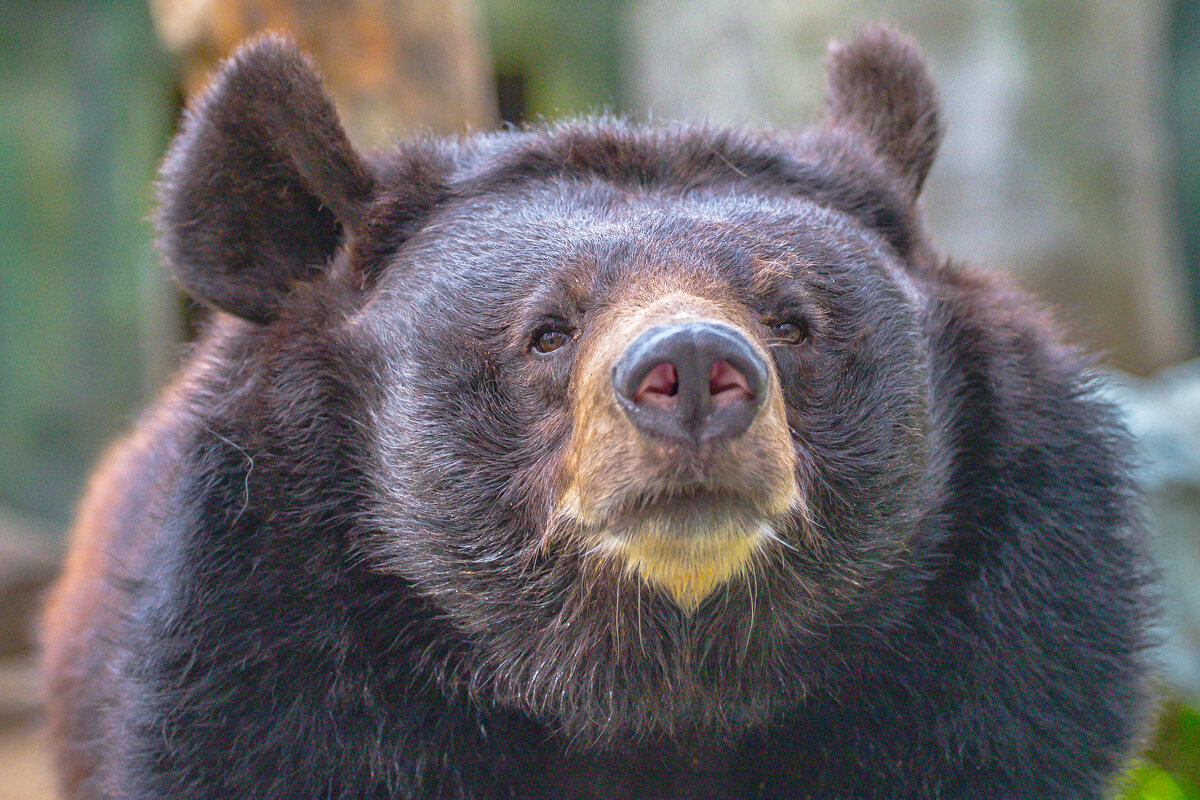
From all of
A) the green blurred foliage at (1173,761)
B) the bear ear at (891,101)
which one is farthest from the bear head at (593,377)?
the green blurred foliage at (1173,761)

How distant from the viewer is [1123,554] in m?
3.27

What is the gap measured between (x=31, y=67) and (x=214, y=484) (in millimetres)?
9886

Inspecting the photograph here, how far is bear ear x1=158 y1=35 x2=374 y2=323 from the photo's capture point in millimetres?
3205

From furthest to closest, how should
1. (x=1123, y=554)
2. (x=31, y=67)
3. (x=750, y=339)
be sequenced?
(x=31, y=67) < (x=1123, y=554) < (x=750, y=339)

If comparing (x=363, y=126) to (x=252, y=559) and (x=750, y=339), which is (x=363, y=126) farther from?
(x=750, y=339)

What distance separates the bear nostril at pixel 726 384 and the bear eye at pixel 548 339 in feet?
1.80

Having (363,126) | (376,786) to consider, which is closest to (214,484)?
(376,786)

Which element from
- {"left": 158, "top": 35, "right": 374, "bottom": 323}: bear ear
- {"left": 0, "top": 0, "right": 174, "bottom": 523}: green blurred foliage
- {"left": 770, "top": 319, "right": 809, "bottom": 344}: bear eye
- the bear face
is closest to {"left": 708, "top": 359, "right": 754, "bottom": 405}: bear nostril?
the bear face

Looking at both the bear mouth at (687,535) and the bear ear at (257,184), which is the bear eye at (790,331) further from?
the bear ear at (257,184)

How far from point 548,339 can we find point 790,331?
57 cm

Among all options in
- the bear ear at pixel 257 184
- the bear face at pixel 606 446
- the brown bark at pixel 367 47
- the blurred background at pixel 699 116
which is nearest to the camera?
the bear face at pixel 606 446

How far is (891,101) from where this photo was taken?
377cm

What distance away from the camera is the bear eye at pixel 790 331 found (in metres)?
2.89

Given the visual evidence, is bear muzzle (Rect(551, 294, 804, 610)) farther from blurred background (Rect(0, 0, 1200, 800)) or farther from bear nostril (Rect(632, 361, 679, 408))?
blurred background (Rect(0, 0, 1200, 800))
